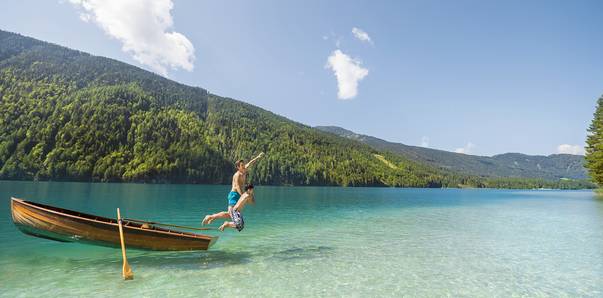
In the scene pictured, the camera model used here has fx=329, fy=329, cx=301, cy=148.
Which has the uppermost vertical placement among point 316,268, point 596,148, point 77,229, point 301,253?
point 596,148

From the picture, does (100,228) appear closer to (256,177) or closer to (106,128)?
(256,177)

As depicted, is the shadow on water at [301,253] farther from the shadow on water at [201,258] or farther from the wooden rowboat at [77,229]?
the wooden rowboat at [77,229]

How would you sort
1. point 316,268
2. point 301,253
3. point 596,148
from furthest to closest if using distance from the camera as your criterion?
point 596,148, point 301,253, point 316,268

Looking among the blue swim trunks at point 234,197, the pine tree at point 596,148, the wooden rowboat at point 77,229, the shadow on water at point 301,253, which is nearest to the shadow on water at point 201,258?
the shadow on water at point 301,253

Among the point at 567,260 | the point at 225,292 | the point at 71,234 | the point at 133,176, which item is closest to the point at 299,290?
the point at 225,292

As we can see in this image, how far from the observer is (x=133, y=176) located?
158 meters

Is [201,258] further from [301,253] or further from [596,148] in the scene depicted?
[596,148]

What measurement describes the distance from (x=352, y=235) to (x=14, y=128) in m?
197

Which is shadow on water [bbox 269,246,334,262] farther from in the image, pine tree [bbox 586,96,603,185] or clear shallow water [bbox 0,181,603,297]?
pine tree [bbox 586,96,603,185]

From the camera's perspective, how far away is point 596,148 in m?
72.0

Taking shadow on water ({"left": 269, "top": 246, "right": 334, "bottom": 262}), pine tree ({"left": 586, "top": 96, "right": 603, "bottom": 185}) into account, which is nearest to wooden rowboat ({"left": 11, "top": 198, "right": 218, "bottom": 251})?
shadow on water ({"left": 269, "top": 246, "right": 334, "bottom": 262})

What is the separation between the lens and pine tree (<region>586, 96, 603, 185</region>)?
69.1m

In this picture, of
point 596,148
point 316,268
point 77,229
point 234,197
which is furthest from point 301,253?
point 596,148

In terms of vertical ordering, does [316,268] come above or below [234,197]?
below
